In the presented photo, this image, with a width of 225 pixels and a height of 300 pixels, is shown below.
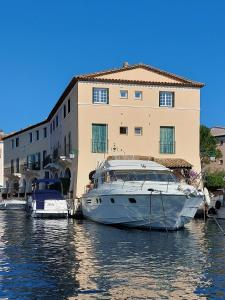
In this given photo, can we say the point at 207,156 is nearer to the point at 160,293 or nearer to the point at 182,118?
the point at 182,118

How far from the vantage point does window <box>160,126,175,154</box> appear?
46156 mm

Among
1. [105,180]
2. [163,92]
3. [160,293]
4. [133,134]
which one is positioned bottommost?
[160,293]

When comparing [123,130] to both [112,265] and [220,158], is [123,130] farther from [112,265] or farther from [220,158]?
[220,158]

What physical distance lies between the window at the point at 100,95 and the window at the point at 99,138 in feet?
7.01

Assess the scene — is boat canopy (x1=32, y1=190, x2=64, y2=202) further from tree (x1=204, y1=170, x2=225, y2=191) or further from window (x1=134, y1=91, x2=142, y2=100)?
tree (x1=204, y1=170, x2=225, y2=191)

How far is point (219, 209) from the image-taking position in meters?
40.0

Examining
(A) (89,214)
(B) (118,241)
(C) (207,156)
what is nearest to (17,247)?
(B) (118,241)

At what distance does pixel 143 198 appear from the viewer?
27.8 m

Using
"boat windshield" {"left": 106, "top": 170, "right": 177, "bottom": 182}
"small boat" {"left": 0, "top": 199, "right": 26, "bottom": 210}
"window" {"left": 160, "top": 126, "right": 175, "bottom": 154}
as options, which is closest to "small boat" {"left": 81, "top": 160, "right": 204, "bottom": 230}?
"boat windshield" {"left": 106, "top": 170, "right": 177, "bottom": 182}

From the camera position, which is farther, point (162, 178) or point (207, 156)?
point (207, 156)

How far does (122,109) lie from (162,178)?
1589 cm

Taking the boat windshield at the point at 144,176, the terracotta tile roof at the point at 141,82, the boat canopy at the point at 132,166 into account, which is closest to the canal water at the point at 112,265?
the boat windshield at the point at 144,176

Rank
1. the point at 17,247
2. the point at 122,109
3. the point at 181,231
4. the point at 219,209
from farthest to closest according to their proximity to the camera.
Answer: the point at 122,109 → the point at 219,209 → the point at 181,231 → the point at 17,247

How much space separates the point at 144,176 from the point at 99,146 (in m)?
14.6
